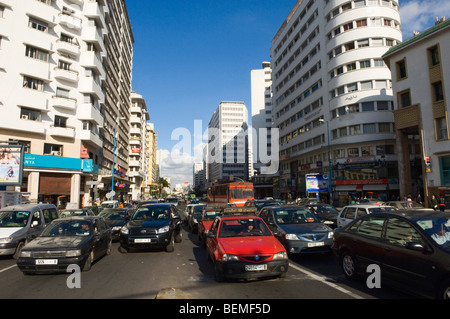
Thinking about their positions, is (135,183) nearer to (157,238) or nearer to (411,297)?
(157,238)

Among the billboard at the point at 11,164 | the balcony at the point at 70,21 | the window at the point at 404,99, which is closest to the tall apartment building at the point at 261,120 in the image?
the window at the point at 404,99

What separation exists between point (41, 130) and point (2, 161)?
1082 centimetres

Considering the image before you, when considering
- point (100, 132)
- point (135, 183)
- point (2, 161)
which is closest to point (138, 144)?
point (135, 183)

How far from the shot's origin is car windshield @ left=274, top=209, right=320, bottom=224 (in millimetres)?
9352

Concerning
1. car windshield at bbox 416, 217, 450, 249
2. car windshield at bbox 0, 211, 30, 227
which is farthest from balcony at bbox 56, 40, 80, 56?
car windshield at bbox 416, 217, 450, 249

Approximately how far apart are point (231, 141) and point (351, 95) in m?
A: 104

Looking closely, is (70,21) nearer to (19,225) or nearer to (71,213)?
(71,213)

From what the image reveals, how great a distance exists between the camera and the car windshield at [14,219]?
9883 millimetres

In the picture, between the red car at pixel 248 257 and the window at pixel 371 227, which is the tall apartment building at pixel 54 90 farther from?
the window at pixel 371 227

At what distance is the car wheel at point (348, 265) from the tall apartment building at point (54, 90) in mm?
24373

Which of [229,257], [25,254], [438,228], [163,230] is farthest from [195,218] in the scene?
[438,228]

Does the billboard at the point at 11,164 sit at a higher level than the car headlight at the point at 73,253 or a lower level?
higher

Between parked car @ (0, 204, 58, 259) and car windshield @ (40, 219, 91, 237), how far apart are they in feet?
5.72
